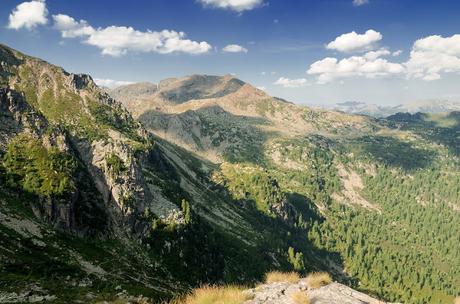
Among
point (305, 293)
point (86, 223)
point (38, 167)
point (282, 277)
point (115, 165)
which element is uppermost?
point (38, 167)

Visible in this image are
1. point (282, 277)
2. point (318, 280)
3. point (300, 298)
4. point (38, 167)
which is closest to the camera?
point (300, 298)

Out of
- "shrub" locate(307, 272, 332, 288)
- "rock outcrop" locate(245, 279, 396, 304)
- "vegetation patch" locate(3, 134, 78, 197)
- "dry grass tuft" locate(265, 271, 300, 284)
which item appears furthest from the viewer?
"vegetation patch" locate(3, 134, 78, 197)

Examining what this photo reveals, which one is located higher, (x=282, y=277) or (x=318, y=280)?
(x=318, y=280)

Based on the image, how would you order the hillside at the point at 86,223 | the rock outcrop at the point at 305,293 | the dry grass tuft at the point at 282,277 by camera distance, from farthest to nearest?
the hillside at the point at 86,223, the dry grass tuft at the point at 282,277, the rock outcrop at the point at 305,293

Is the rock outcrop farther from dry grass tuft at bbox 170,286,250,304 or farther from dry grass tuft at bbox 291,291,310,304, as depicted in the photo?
dry grass tuft at bbox 170,286,250,304

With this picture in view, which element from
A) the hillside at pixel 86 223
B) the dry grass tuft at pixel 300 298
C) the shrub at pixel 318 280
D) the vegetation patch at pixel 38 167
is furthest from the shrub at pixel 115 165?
the dry grass tuft at pixel 300 298

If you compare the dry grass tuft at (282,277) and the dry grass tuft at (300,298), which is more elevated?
the dry grass tuft at (300,298)

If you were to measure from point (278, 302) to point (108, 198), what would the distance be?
A: 4598 inches

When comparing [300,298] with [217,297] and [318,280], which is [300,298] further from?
[318,280]

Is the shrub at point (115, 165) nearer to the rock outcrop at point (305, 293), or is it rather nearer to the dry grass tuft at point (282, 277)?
the dry grass tuft at point (282, 277)

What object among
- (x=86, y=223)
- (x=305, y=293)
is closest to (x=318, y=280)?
(x=305, y=293)

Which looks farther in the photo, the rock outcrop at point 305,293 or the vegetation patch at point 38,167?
the vegetation patch at point 38,167

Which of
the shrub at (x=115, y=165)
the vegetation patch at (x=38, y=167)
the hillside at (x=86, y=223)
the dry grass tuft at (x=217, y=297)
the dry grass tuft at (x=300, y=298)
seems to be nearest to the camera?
the dry grass tuft at (x=217, y=297)

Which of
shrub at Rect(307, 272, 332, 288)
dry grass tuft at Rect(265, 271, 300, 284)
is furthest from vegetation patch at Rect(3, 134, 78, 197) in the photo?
shrub at Rect(307, 272, 332, 288)
